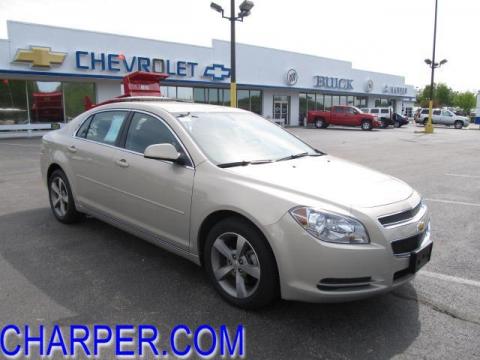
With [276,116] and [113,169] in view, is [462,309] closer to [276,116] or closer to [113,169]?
[113,169]

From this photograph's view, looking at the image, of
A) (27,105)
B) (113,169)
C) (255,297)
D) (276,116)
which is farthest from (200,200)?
(276,116)

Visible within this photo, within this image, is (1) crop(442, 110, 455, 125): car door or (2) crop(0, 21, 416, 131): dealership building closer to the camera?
(2) crop(0, 21, 416, 131): dealership building

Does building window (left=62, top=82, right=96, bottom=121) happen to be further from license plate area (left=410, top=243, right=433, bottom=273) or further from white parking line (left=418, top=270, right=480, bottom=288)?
license plate area (left=410, top=243, right=433, bottom=273)

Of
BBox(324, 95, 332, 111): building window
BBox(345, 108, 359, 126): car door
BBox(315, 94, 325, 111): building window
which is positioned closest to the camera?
BBox(345, 108, 359, 126): car door

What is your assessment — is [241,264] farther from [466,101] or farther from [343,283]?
[466,101]

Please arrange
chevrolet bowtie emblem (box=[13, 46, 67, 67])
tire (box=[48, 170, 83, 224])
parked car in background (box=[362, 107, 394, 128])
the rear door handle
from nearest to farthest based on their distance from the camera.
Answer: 1. the rear door handle
2. tire (box=[48, 170, 83, 224])
3. chevrolet bowtie emblem (box=[13, 46, 67, 67])
4. parked car in background (box=[362, 107, 394, 128])

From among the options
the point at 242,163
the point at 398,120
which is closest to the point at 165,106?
the point at 242,163

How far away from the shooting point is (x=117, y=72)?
2159 cm

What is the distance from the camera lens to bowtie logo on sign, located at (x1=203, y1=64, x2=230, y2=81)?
2537cm

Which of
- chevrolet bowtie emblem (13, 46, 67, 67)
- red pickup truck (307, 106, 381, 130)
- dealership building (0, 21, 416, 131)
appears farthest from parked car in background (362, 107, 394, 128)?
chevrolet bowtie emblem (13, 46, 67, 67)

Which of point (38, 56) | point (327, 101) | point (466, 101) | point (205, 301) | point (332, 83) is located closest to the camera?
point (205, 301)

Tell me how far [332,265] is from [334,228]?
244 millimetres

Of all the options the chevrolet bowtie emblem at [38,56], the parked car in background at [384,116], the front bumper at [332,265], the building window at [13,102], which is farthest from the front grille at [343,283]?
the parked car in background at [384,116]

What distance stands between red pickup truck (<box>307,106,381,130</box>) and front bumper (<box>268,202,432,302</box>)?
2988cm
